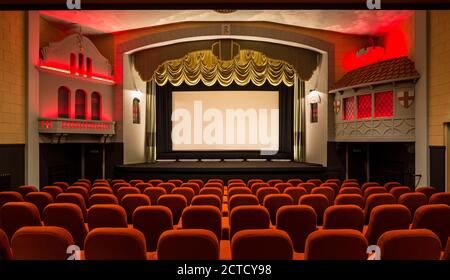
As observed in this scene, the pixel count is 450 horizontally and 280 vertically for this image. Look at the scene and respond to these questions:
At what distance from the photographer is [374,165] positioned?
12672 millimetres

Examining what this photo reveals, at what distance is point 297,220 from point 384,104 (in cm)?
817

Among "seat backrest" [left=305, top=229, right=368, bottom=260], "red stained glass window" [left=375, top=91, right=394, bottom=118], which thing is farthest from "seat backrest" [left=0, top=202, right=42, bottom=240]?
"red stained glass window" [left=375, top=91, right=394, bottom=118]

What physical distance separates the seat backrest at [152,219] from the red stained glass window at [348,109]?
31.6 ft

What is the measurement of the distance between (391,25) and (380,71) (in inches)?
88.5

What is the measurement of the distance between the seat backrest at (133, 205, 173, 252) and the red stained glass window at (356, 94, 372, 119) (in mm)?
9067

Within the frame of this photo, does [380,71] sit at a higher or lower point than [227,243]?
higher

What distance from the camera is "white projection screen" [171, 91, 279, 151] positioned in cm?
1627

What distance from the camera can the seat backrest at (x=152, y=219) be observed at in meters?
3.63

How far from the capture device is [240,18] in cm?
1293

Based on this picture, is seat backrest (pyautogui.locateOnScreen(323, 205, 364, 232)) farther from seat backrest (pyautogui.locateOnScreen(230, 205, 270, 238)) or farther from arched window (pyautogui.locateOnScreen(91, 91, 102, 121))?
arched window (pyautogui.locateOnScreen(91, 91, 102, 121))

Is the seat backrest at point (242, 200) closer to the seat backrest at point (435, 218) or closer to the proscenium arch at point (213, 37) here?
the seat backrest at point (435, 218)
